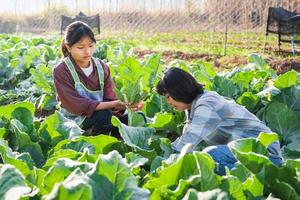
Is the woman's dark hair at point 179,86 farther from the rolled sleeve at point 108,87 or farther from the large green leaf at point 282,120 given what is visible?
the rolled sleeve at point 108,87

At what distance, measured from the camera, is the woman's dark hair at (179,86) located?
10.5 feet

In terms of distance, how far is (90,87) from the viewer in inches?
169

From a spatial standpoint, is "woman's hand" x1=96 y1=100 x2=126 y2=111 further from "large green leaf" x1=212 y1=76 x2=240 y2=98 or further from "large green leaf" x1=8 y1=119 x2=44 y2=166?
"large green leaf" x1=8 y1=119 x2=44 y2=166

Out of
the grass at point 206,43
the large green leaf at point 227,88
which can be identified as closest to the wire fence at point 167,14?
the grass at point 206,43

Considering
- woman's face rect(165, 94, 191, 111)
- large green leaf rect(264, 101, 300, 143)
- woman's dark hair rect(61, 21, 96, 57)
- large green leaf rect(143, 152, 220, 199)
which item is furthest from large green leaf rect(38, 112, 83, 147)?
large green leaf rect(264, 101, 300, 143)

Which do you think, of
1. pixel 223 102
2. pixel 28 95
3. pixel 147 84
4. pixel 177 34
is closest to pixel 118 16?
pixel 177 34

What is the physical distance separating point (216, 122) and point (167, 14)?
1770cm

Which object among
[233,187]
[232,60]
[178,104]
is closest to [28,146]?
[178,104]

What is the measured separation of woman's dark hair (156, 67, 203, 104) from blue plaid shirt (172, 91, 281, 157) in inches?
2.2

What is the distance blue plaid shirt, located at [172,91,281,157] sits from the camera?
3.16 m

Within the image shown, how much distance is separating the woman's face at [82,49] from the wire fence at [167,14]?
8.62 metres

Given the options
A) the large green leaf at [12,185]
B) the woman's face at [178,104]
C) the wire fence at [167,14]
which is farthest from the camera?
the wire fence at [167,14]

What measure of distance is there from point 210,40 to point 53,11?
15100mm

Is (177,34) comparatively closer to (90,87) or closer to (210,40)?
(210,40)
